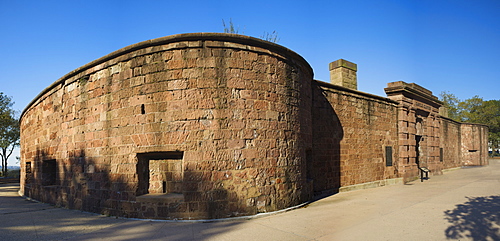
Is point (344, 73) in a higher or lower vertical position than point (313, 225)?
higher

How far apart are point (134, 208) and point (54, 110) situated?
4.99 m

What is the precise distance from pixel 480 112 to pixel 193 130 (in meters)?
52.3

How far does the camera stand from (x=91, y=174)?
22.5ft

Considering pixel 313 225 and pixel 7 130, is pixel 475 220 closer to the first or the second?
pixel 313 225

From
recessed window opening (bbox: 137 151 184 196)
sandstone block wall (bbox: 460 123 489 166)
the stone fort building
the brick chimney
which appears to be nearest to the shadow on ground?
the stone fort building

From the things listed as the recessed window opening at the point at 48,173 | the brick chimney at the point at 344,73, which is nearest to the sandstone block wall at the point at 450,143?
the brick chimney at the point at 344,73

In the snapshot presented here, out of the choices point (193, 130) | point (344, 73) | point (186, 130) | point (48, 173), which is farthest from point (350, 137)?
point (48, 173)

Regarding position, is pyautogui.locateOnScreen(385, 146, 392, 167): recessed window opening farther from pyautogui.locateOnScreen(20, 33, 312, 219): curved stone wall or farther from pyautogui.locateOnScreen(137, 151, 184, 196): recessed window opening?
pyautogui.locateOnScreen(137, 151, 184, 196): recessed window opening

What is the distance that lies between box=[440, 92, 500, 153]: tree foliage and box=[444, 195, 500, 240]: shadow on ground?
150ft

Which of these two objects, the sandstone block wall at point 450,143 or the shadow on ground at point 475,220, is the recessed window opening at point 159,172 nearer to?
the shadow on ground at point 475,220

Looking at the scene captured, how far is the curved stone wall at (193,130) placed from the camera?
5.75 metres

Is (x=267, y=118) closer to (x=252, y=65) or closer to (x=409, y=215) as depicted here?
(x=252, y=65)

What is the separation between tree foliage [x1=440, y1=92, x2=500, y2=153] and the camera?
42.1 metres

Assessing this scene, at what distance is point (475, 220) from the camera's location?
5.15 m
